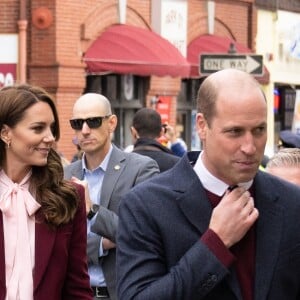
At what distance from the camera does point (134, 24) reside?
22.1 metres

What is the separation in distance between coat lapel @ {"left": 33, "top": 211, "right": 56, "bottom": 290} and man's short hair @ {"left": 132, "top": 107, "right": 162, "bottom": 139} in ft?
18.9

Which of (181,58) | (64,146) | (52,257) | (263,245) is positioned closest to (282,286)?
(263,245)

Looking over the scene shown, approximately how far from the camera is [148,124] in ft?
35.2

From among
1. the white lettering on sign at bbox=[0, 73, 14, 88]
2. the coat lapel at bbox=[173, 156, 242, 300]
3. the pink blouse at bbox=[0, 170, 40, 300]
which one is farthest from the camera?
the white lettering on sign at bbox=[0, 73, 14, 88]

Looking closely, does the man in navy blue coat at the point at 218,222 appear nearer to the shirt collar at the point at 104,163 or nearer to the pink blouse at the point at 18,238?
the pink blouse at the point at 18,238

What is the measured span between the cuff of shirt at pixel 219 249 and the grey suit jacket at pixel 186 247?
0.06 ft

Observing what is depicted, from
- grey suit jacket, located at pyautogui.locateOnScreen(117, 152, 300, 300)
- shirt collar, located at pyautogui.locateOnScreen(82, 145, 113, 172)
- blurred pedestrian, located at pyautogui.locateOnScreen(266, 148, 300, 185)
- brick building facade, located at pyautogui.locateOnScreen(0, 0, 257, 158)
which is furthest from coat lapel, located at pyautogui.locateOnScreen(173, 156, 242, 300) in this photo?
brick building facade, located at pyautogui.locateOnScreen(0, 0, 257, 158)

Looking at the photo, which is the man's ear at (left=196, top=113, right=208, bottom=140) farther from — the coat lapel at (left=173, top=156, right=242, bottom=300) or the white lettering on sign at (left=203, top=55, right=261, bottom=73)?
the white lettering on sign at (left=203, top=55, right=261, bottom=73)

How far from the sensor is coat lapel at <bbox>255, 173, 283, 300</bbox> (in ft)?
12.6

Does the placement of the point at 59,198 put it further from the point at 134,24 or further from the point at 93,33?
the point at 134,24

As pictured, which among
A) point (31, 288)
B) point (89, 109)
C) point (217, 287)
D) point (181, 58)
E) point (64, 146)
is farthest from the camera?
point (181, 58)

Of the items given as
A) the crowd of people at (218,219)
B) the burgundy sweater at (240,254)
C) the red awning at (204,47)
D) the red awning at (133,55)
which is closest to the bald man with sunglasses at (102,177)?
the crowd of people at (218,219)

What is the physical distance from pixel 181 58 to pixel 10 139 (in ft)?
55.0

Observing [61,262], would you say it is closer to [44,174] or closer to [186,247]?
[44,174]
